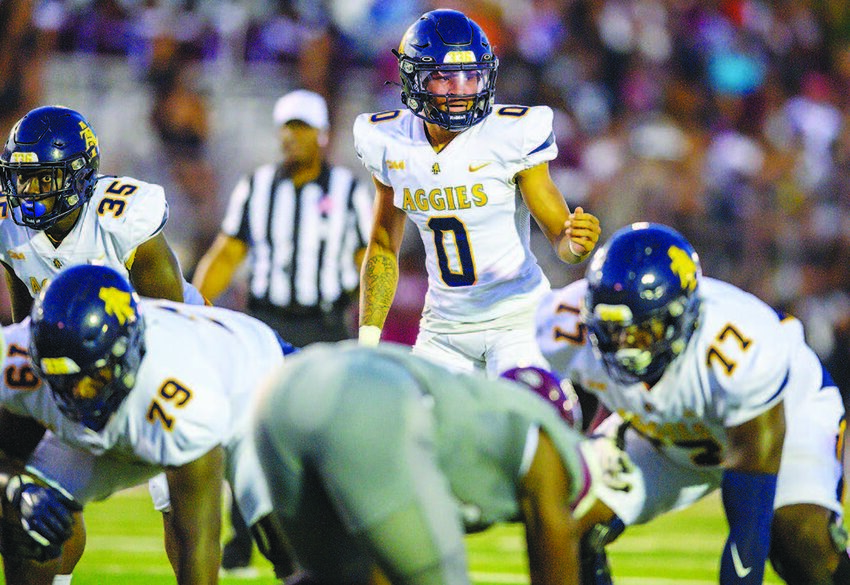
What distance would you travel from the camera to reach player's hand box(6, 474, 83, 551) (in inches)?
141

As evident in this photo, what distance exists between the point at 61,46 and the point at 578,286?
7.05 meters

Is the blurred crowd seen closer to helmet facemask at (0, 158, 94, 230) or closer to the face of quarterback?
helmet facemask at (0, 158, 94, 230)

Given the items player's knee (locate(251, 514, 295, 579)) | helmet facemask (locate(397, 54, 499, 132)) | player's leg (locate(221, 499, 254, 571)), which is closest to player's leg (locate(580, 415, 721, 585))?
player's knee (locate(251, 514, 295, 579))

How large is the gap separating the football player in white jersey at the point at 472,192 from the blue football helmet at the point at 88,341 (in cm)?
137

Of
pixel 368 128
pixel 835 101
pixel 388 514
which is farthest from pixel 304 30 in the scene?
pixel 388 514

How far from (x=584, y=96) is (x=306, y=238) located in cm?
463

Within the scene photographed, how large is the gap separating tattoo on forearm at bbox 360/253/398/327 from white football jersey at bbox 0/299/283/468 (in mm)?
851

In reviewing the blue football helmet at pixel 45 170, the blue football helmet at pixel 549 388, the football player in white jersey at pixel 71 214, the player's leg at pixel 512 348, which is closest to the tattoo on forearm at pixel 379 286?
the player's leg at pixel 512 348

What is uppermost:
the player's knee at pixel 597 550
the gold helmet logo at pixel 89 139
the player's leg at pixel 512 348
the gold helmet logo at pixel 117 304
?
the gold helmet logo at pixel 89 139

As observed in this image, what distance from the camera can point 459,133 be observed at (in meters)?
4.65

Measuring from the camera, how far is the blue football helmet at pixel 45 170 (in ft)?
14.5

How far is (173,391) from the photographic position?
3537 mm

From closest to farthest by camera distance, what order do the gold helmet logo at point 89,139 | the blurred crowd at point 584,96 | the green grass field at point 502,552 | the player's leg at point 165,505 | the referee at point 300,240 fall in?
the player's leg at point 165,505 → the gold helmet logo at point 89,139 → the green grass field at point 502,552 → the referee at point 300,240 → the blurred crowd at point 584,96

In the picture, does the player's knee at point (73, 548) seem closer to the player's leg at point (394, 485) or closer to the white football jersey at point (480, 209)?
the white football jersey at point (480, 209)
